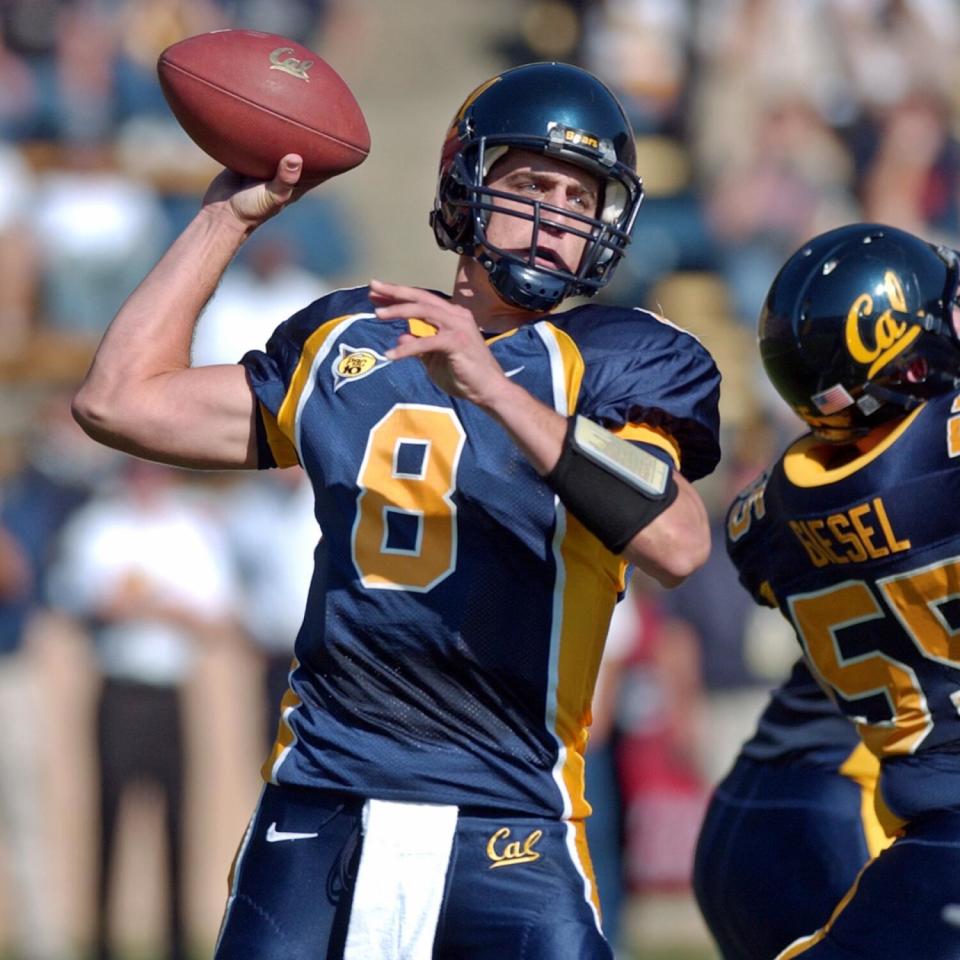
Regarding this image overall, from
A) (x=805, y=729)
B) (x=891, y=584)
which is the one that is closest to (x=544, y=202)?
(x=891, y=584)

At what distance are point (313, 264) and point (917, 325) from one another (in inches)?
288

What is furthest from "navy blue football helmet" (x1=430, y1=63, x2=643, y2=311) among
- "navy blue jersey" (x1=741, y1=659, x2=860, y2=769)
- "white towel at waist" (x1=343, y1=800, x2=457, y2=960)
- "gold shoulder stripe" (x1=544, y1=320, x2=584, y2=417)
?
"navy blue jersey" (x1=741, y1=659, x2=860, y2=769)

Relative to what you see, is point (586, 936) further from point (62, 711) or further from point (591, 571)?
point (62, 711)

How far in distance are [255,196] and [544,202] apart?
57 cm

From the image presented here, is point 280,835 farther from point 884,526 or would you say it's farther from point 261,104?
point 261,104

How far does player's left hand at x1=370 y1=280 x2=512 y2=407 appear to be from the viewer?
2.72 metres

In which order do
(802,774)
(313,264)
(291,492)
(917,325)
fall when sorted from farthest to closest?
(313,264)
(291,492)
(802,774)
(917,325)

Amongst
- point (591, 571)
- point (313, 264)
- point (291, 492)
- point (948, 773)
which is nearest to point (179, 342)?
point (591, 571)

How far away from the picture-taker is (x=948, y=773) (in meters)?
3.31

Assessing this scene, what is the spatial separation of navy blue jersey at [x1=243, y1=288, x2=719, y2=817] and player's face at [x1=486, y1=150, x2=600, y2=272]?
0.61ft

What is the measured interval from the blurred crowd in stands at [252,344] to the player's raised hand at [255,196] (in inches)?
173

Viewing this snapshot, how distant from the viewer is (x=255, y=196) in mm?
3420

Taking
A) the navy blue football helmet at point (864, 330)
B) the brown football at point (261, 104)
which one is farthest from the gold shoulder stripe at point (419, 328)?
the navy blue football helmet at point (864, 330)

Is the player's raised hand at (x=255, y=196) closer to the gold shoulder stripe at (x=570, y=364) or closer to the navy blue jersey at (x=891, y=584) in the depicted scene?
the gold shoulder stripe at (x=570, y=364)
